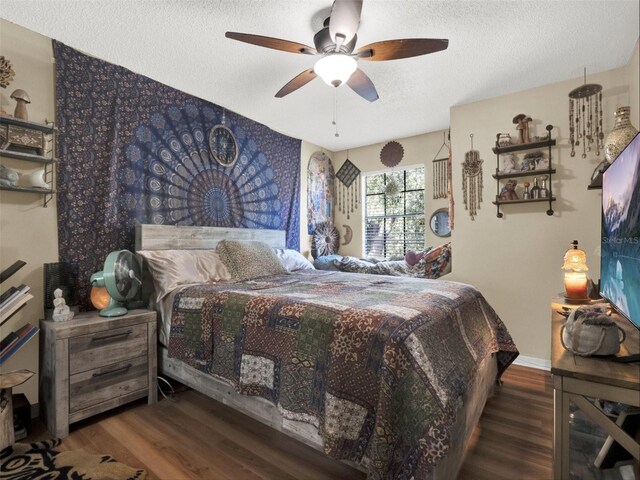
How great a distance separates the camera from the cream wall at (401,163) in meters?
3.95

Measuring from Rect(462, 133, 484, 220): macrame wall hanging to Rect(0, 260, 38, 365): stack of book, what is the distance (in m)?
3.60

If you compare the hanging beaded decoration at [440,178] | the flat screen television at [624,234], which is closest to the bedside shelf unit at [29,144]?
the flat screen television at [624,234]

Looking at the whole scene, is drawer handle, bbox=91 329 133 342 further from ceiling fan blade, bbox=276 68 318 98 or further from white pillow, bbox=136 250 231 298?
ceiling fan blade, bbox=276 68 318 98

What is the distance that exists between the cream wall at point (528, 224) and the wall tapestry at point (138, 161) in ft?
7.49

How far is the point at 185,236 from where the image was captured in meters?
2.83

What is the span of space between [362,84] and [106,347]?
2.42 m

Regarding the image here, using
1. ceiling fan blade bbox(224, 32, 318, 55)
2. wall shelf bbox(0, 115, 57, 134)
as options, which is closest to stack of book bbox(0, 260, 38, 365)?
wall shelf bbox(0, 115, 57, 134)

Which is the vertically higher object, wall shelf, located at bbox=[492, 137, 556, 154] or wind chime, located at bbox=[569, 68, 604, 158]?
wind chime, located at bbox=[569, 68, 604, 158]

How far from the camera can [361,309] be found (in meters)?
1.45

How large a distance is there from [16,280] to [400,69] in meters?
3.09

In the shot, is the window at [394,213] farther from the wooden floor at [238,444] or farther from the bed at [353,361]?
the wooden floor at [238,444]

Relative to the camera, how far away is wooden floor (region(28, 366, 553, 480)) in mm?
1510

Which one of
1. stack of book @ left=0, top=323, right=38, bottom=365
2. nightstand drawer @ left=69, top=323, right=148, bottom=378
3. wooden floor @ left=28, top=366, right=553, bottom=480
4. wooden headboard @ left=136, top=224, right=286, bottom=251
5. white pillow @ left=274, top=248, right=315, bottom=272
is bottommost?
wooden floor @ left=28, top=366, right=553, bottom=480

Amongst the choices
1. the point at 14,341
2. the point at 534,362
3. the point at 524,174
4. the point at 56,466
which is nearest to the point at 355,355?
the point at 56,466
